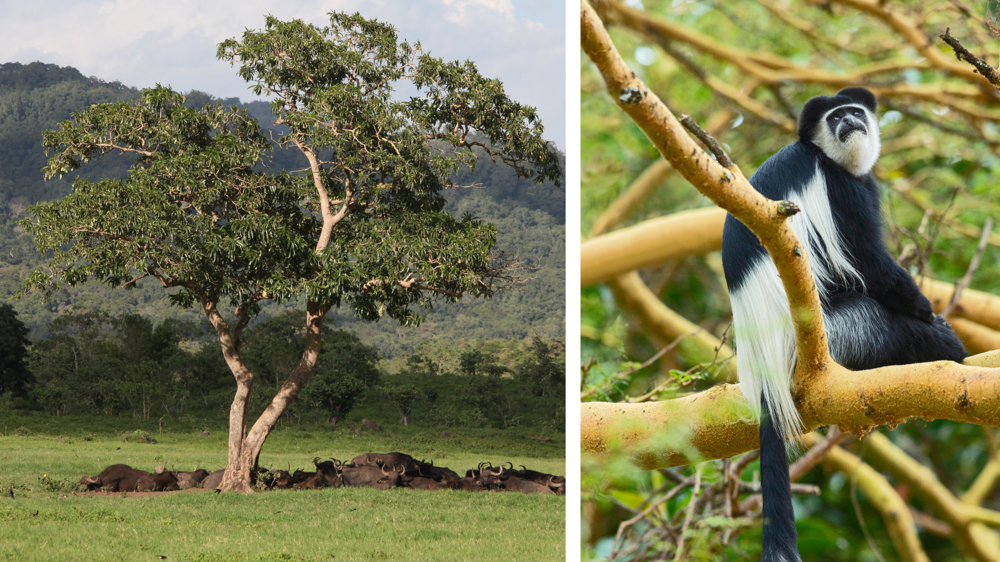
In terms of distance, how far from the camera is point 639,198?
203cm

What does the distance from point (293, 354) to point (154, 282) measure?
512cm

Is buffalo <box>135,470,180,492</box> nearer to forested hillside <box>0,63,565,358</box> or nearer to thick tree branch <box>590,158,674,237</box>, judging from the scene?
thick tree branch <box>590,158,674,237</box>

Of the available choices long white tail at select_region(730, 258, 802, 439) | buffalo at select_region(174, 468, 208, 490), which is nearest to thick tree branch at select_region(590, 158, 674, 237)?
long white tail at select_region(730, 258, 802, 439)

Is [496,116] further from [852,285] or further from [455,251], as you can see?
[852,285]

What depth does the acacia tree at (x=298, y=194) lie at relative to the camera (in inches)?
197

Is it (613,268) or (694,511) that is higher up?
(613,268)

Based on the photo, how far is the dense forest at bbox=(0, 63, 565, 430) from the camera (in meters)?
10.7

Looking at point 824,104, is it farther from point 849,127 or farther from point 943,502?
point 943,502

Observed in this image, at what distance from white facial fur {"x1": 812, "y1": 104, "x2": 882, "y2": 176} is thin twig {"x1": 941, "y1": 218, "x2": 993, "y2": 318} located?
0.29 meters

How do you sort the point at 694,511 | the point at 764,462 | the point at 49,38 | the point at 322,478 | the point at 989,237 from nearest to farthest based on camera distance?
the point at 764,462 < the point at 989,237 < the point at 694,511 < the point at 322,478 < the point at 49,38

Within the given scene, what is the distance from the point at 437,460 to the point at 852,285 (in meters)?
7.10

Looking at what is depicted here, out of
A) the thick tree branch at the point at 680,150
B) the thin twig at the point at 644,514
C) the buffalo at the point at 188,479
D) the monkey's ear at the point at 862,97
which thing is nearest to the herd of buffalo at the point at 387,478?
the buffalo at the point at 188,479

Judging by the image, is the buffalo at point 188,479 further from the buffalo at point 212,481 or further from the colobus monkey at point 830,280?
the colobus monkey at point 830,280

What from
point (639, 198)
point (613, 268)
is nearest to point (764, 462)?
point (613, 268)
